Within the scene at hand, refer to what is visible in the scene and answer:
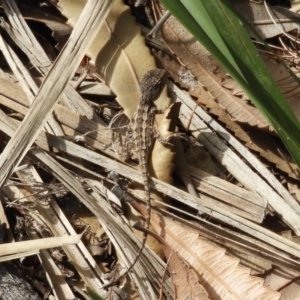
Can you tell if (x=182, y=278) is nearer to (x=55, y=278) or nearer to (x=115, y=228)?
(x=115, y=228)

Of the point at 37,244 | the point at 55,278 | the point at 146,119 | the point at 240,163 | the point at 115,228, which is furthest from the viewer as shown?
the point at 146,119

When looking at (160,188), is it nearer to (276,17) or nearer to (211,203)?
(211,203)

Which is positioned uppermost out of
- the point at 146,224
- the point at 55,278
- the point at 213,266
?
the point at 146,224

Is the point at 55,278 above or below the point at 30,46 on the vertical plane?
below

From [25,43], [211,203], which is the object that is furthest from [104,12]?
[211,203]

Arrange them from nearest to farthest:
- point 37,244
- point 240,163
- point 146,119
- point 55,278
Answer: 1. point 37,244
2. point 55,278
3. point 240,163
4. point 146,119

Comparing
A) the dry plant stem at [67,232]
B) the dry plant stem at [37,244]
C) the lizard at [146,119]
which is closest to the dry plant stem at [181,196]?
the lizard at [146,119]

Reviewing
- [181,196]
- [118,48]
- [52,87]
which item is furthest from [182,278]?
[118,48]
